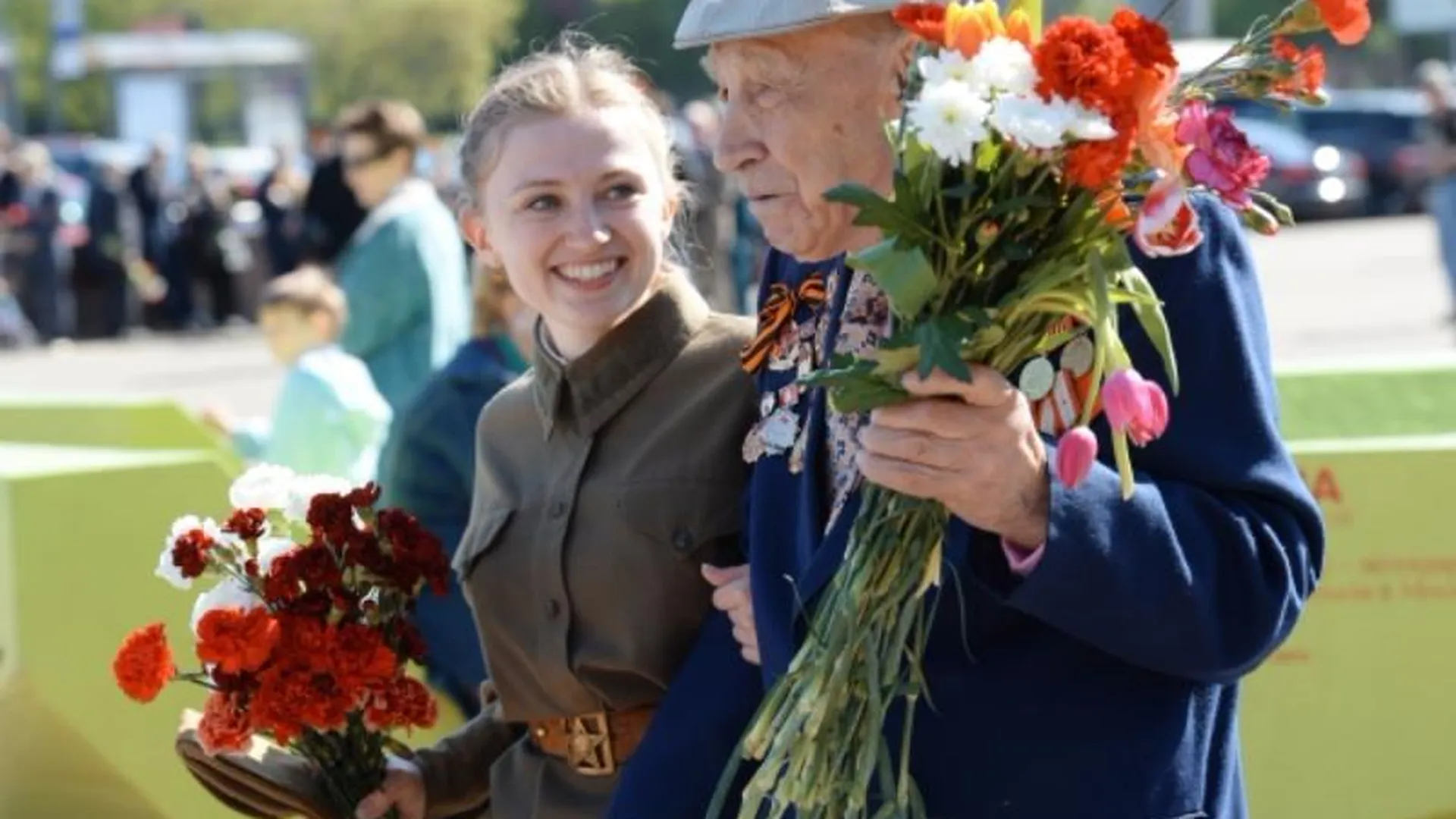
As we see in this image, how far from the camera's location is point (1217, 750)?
2.69 metres

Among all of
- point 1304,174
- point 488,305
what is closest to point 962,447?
point 488,305

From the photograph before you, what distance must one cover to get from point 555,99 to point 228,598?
2.49 feet

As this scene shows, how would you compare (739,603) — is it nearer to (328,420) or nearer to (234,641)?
(234,641)

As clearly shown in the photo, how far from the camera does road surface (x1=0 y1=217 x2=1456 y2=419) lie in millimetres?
18094

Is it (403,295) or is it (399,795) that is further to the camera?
(403,295)

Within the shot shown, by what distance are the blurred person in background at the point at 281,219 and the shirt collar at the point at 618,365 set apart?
20.7m

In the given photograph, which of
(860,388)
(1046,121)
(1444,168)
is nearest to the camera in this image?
(1046,121)

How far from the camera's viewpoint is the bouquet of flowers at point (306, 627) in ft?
10.7

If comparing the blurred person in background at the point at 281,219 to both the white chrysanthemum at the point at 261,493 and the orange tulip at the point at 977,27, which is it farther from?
the orange tulip at the point at 977,27

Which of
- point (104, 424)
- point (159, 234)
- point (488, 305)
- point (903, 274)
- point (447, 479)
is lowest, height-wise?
point (159, 234)

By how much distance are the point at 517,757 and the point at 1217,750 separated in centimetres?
111

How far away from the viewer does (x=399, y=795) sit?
348 centimetres

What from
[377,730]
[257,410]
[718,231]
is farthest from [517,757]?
[257,410]

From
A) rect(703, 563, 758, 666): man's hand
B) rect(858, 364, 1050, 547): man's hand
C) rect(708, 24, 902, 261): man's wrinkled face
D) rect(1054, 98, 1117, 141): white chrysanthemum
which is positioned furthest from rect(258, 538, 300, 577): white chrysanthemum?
rect(1054, 98, 1117, 141): white chrysanthemum
